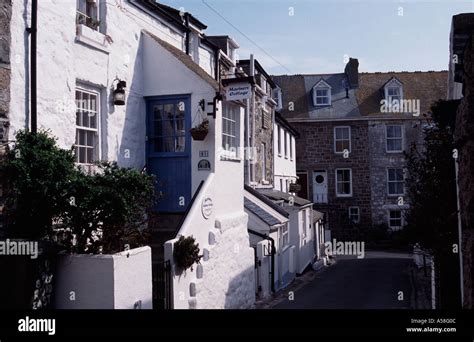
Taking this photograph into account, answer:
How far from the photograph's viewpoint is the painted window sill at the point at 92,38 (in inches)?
268

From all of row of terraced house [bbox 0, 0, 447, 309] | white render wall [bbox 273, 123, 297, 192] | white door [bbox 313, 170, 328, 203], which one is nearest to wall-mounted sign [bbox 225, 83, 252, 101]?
row of terraced house [bbox 0, 0, 447, 309]

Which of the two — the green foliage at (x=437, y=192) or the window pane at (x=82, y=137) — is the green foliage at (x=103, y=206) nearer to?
the window pane at (x=82, y=137)

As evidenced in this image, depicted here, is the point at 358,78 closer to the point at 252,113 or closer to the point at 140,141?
the point at 252,113

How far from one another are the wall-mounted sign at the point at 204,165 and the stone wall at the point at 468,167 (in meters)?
4.94

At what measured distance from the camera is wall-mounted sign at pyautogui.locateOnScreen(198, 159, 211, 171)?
8.23 m

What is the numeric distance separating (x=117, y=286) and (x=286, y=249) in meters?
10.7

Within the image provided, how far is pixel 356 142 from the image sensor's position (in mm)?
25766

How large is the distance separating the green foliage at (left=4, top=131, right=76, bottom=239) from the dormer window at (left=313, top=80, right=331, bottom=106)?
22.4 metres

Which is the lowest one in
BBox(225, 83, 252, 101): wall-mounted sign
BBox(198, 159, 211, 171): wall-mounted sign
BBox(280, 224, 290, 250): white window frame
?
BBox(280, 224, 290, 250): white window frame

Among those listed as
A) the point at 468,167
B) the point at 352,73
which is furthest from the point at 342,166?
the point at 468,167

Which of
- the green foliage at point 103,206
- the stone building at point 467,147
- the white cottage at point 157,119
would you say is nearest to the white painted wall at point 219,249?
the white cottage at point 157,119

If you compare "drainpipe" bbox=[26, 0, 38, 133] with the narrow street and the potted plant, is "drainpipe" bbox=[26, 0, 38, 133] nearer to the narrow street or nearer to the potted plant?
the potted plant

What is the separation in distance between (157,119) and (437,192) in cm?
500

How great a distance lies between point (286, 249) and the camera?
50.2 ft
